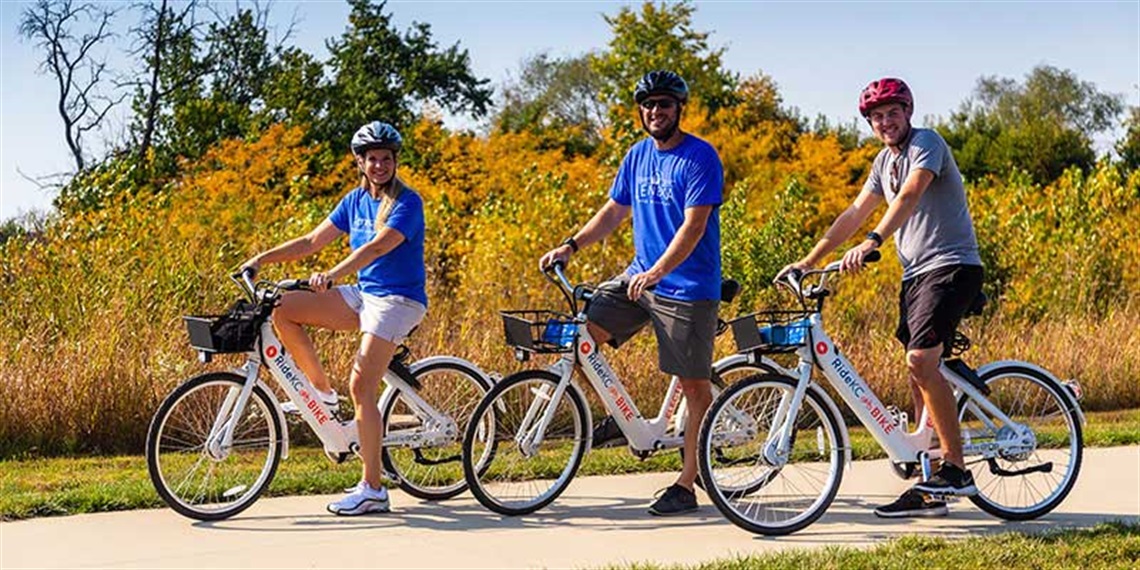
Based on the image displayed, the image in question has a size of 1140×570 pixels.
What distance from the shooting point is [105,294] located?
470 inches

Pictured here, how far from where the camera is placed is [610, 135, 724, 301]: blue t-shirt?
23.5 ft

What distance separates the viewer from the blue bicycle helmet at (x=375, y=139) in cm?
741

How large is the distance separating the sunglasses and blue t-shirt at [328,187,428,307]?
1.14 metres

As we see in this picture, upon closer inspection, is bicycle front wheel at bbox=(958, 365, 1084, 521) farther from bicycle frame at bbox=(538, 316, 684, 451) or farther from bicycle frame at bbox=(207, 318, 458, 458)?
bicycle frame at bbox=(207, 318, 458, 458)

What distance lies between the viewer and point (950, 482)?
7234 mm

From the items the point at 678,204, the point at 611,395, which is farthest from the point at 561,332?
the point at 678,204

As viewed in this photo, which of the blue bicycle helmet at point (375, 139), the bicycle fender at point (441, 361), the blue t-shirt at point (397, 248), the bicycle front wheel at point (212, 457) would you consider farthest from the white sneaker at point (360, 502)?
the blue bicycle helmet at point (375, 139)

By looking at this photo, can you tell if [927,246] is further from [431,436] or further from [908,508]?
[431,436]

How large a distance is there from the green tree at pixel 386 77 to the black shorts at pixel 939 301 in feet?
116

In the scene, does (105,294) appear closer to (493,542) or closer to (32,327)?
(32,327)

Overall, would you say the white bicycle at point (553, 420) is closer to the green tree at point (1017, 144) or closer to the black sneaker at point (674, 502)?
the black sneaker at point (674, 502)

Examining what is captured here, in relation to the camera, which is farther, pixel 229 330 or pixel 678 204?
pixel 229 330

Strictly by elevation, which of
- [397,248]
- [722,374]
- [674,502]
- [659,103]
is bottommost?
[674,502]

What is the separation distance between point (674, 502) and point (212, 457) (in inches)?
85.2
